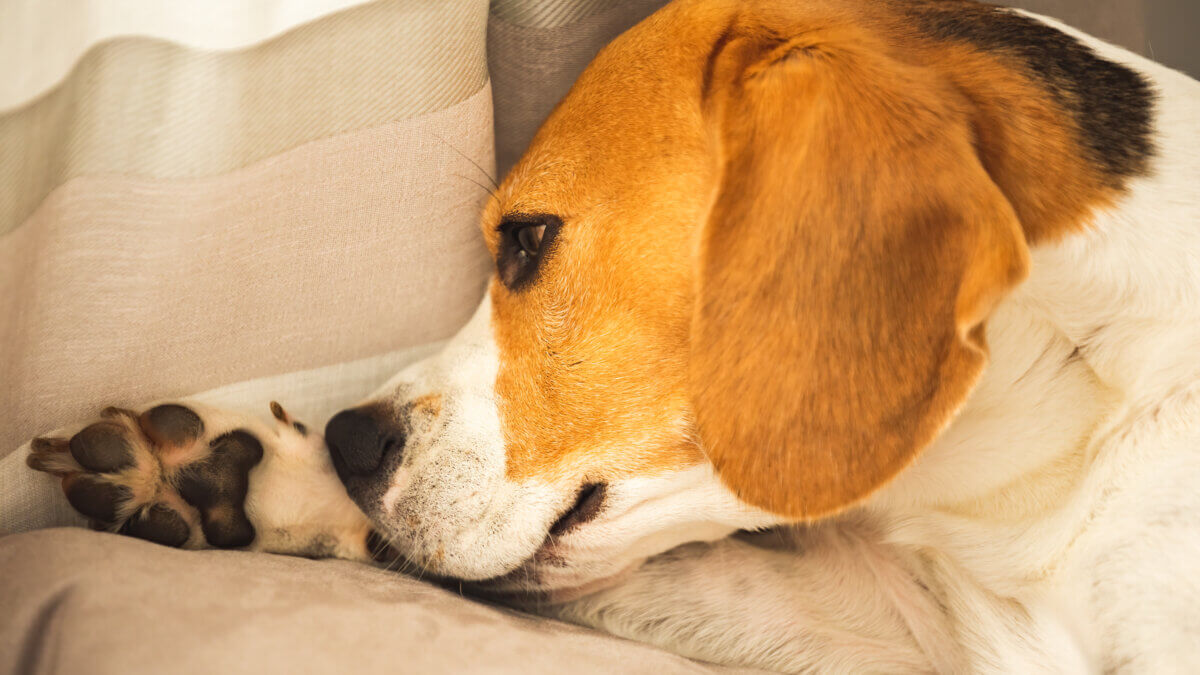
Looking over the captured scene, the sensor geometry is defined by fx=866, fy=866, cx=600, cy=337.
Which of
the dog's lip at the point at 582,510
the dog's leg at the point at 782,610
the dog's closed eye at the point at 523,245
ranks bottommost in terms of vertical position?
the dog's leg at the point at 782,610

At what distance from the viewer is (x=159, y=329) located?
1.36m

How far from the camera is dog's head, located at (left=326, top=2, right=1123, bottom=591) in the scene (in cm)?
107

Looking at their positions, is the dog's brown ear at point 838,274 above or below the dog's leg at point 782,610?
above

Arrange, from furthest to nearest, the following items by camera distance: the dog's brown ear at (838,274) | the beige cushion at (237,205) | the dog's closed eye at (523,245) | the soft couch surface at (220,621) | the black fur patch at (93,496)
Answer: the dog's closed eye at (523,245) < the beige cushion at (237,205) < the black fur patch at (93,496) < the dog's brown ear at (838,274) < the soft couch surface at (220,621)

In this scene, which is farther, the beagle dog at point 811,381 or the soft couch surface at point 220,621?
the beagle dog at point 811,381

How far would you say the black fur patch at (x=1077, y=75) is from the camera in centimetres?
126

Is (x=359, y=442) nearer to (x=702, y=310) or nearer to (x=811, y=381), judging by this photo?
(x=702, y=310)

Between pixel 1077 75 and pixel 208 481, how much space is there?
145 cm

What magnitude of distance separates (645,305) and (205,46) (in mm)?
887

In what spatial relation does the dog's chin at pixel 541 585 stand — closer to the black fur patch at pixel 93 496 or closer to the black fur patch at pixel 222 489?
the black fur patch at pixel 222 489

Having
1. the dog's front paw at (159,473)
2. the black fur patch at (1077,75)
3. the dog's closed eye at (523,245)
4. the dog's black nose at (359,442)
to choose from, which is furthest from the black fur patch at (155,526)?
the black fur patch at (1077,75)

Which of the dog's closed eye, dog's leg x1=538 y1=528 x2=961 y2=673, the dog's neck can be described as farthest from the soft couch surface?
the dog's neck

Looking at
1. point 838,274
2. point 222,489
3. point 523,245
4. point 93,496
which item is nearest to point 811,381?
point 838,274

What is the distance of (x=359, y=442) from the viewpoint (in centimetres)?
140
